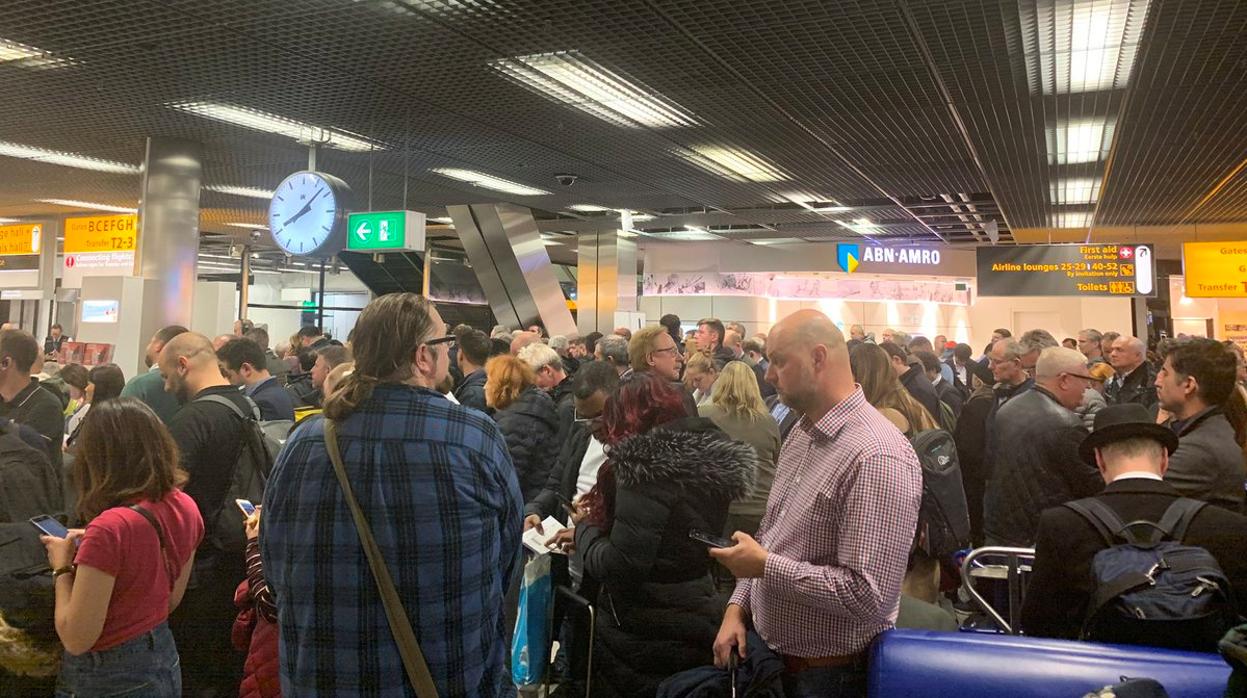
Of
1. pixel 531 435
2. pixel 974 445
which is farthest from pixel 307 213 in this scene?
pixel 974 445

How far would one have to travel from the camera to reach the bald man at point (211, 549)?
2980 mm

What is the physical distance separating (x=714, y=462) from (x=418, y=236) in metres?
6.05

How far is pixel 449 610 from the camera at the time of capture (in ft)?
5.87

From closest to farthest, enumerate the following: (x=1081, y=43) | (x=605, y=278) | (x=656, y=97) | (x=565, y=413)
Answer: (x=565, y=413) < (x=1081, y=43) < (x=656, y=97) < (x=605, y=278)

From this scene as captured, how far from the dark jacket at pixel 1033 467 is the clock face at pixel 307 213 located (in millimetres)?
5881

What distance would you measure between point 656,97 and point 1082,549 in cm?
498

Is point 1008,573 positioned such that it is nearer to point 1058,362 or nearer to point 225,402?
point 1058,362

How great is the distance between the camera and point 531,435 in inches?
155

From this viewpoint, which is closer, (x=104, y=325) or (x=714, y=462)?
(x=714, y=462)

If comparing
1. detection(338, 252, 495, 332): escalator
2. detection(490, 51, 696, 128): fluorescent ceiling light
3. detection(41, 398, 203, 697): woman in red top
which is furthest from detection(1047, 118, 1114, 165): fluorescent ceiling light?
detection(338, 252, 495, 332): escalator

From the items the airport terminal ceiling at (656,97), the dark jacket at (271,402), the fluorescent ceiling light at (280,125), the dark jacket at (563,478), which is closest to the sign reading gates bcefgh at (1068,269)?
the airport terminal ceiling at (656,97)

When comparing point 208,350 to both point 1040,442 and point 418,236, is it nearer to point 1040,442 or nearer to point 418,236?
point 1040,442

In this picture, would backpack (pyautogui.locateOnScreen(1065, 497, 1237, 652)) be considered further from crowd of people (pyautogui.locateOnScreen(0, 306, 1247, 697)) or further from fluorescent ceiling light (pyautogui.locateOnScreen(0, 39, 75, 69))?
fluorescent ceiling light (pyautogui.locateOnScreen(0, 39, 75, 69))

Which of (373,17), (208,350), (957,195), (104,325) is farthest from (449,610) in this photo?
(957,195)
